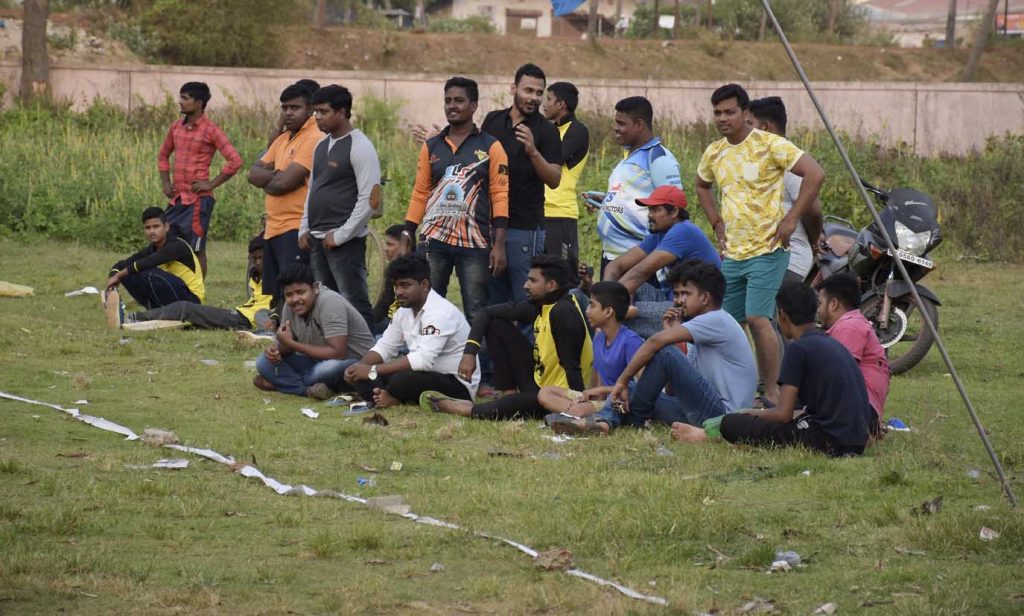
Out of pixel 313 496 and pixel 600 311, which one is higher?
pixel 600 311

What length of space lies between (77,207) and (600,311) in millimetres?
11846

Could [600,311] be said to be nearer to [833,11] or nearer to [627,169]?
[627,169]

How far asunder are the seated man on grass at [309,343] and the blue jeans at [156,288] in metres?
3.33

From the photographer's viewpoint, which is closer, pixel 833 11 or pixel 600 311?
pixel 600 311

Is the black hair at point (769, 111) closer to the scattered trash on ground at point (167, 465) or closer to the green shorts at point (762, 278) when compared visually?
the green shorts at point (762, 278)

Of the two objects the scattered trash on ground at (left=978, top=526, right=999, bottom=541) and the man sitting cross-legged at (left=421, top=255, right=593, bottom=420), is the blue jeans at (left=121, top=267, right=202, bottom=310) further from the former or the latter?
the scattered trash on ground at (left=978, top=526, right=999, bottom=541)

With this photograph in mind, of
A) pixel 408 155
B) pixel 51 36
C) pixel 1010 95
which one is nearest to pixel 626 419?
pixel 408 155

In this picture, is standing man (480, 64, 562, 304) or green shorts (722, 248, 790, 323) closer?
green shorts (722, 248, 790, 323)

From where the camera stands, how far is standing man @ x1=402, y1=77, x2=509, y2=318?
371 inches

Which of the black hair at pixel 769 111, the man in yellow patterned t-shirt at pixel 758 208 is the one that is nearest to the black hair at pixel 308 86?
the black hair at pixel 769 111

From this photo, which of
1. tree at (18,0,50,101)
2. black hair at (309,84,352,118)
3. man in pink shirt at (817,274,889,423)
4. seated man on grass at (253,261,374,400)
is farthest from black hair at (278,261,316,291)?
tree at (18,0,50,101)

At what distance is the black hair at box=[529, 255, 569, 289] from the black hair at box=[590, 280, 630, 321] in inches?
16.8

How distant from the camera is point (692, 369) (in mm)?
7969

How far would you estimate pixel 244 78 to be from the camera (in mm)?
37094
